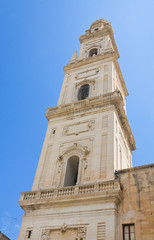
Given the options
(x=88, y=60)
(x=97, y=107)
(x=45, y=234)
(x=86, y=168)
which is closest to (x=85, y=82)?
(x=88, y=60)

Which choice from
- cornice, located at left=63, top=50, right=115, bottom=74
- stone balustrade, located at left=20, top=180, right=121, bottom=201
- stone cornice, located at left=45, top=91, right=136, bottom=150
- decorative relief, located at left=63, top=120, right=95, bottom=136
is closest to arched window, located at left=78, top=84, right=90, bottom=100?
stone cornice, located at left=45, top=91, right=136, bottom=150

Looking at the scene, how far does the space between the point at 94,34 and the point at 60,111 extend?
17.8 m

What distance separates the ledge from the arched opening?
2.26 meters

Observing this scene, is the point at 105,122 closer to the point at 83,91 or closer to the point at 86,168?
the point at 86,168

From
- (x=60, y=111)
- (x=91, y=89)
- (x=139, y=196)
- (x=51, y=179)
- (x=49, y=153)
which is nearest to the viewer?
(x=139, y=196)

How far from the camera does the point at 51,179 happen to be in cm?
2197

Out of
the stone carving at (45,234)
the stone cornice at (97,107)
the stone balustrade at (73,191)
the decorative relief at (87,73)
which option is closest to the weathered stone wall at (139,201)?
the stone balustrade at (73,191)

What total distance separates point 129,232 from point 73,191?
463cm

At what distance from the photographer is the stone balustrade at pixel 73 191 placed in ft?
60.3

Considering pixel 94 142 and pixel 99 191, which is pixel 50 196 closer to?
pixel 99 191

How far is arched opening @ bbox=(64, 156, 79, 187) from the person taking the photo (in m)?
22.2

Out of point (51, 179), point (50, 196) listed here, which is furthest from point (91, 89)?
point (50, 196)

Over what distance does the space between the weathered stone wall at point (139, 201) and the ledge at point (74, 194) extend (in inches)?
27.4

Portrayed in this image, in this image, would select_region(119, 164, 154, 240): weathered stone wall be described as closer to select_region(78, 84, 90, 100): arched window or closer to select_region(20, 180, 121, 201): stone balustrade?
select_region(20, 180, 121, 201): stone balustrade
